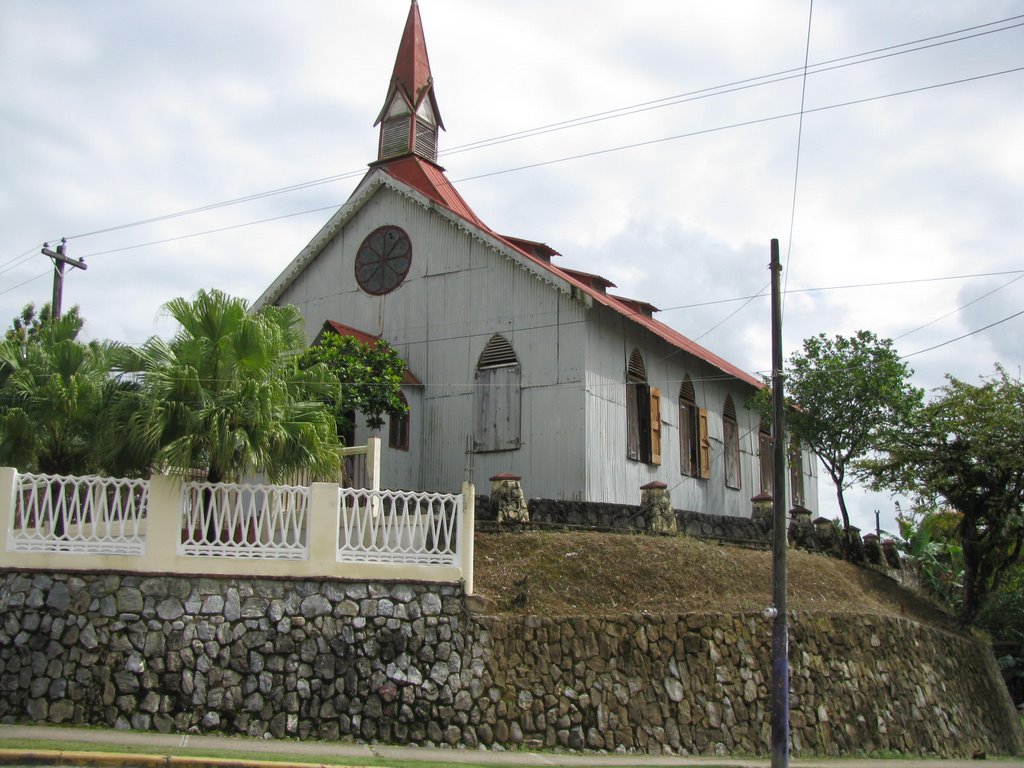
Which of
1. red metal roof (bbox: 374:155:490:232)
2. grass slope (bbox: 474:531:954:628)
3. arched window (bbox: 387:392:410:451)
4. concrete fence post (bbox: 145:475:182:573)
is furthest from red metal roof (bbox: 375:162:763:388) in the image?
concrete fence post (bbox: 145:475:182:573)

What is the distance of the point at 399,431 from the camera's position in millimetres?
24469

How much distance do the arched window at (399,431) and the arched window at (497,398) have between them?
1.67 m

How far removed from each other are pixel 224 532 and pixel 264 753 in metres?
3.97

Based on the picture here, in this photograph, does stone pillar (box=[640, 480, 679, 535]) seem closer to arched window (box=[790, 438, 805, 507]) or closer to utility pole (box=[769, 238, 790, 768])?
utility pole (box=[769, 238, 790, 768])

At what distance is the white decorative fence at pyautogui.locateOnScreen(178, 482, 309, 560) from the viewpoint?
1447cm

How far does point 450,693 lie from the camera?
48.3ft

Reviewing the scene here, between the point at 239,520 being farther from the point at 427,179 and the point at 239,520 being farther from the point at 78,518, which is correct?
the point at 427,179

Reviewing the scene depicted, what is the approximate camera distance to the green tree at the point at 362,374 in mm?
21719

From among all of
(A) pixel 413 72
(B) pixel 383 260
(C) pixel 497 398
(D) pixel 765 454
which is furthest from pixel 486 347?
(D) pixel 765 454

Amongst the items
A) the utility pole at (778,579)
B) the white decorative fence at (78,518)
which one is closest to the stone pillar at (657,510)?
the utility pole at (778,579)

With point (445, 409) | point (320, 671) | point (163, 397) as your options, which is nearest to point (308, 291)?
point (445, 409)

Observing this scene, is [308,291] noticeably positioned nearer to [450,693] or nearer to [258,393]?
[258,393]

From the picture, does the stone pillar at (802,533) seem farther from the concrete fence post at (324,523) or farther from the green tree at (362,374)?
the concrete fence post at (324,523)

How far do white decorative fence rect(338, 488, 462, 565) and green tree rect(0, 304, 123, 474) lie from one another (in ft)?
13.6
